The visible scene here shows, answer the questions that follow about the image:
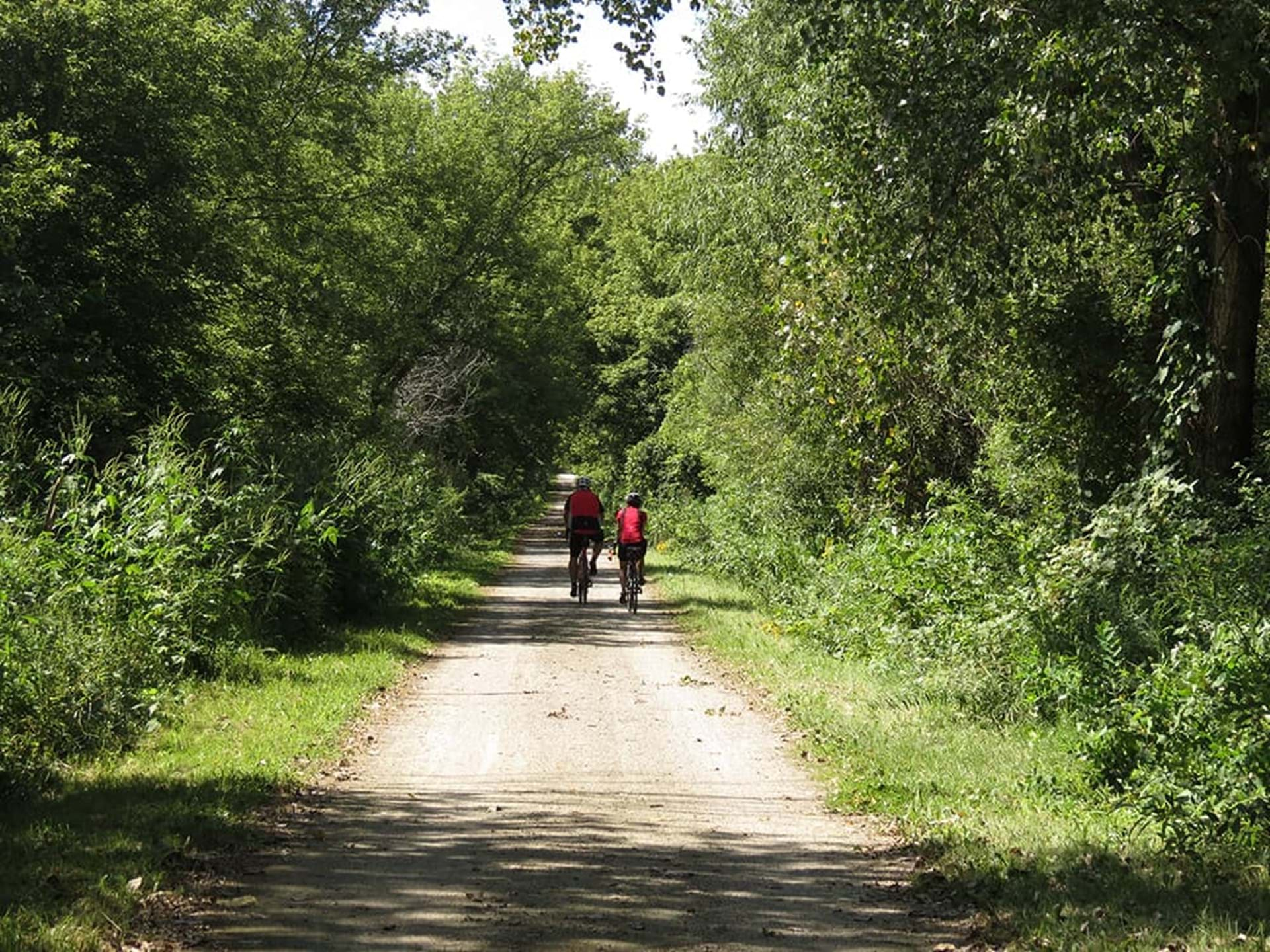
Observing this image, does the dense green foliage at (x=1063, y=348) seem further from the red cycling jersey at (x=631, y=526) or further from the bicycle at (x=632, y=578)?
the bicycle at (x=632, y=578)

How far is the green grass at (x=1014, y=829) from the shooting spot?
6152mm

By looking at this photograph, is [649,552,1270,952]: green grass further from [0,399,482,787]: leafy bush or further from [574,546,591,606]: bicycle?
[574,546,591,606]: bicycle

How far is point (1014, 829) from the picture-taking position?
313 inches

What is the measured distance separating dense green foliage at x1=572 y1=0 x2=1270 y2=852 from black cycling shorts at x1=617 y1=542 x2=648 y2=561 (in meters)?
Result: 4.80

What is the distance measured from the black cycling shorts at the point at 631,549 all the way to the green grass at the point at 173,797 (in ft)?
25.1

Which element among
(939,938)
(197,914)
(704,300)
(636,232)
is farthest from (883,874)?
(636,232)

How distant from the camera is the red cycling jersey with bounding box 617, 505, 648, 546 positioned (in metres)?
22.6

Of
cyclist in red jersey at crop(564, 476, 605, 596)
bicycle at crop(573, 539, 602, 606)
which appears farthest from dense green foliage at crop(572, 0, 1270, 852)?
bicycle at crop(573, 539, 602, 606)

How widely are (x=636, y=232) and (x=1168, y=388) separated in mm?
40401

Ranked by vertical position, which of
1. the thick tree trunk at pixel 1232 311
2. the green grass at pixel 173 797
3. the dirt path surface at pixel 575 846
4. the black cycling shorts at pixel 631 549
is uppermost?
the thick tree trunk at pixel 1232 311

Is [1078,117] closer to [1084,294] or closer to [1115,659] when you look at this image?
[1115,659]

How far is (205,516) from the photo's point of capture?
14.5 m

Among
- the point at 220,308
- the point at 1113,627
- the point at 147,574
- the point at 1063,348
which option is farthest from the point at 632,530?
the point at 1113,627

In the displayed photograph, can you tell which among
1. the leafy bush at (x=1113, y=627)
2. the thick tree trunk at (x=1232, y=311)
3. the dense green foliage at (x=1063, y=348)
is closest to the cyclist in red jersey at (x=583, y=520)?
the leafy bush at (x=1113, y=627)
